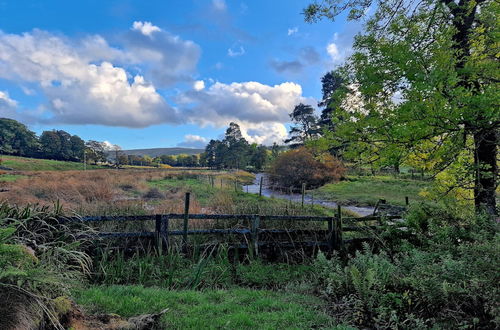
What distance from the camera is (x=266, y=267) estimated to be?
6.98m

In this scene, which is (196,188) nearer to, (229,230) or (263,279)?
(229,230)

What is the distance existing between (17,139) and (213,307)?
4169 inches

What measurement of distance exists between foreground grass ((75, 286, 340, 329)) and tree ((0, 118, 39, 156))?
9941 centimetres

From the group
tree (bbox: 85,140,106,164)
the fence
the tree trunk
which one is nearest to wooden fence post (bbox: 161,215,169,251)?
the fence

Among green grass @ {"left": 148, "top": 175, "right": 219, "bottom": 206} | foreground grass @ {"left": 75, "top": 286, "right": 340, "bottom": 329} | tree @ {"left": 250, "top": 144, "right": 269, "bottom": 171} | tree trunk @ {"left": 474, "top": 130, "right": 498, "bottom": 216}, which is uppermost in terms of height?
tree @ {"left": 250, "top": 144, "right": 269, "bottom": 171}

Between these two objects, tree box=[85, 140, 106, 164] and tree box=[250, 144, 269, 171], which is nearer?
tree box=[250, 144, 269, 171]

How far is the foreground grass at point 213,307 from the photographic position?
3609 mm

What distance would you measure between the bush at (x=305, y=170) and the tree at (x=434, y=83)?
87.9 ft

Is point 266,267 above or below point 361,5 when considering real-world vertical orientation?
below

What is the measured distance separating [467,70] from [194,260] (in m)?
6.67

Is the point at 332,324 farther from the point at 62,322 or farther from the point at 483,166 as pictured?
the point at 483,166

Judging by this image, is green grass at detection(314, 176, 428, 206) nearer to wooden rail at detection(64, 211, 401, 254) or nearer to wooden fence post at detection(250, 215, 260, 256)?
wooden rail at detection(64, 211, 401, 254)

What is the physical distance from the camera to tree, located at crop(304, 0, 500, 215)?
5.09 m

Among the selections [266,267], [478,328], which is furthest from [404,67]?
[266,267]
